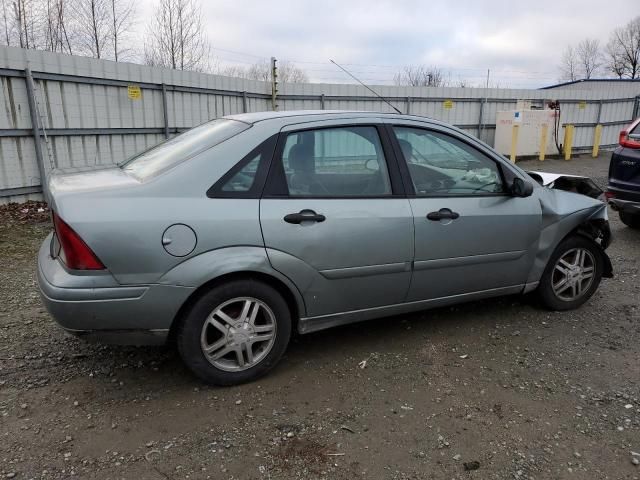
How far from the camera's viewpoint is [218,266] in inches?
107

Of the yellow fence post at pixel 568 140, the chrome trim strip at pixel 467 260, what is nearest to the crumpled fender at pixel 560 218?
the chrome trim strip at pixel 467 260

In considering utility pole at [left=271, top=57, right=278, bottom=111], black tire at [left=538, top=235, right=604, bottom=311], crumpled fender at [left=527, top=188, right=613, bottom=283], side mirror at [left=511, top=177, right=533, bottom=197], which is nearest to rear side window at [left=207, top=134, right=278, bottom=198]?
side mirror at [left=511, top=177, right=533, bottom=197]

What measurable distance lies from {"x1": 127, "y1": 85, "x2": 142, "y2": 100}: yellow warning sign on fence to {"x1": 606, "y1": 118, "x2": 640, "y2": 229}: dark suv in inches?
292

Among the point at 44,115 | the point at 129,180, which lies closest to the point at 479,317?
the point at 129,180

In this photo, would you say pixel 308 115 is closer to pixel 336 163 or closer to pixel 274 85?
pixel 336 163

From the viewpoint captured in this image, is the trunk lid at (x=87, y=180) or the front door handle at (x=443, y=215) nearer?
the trunk lid at (x=87, y=180)

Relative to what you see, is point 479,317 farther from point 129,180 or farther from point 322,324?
point 129,180

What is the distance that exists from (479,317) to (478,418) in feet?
4.69

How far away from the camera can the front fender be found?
2656mm

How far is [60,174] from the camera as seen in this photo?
3250 millimetres

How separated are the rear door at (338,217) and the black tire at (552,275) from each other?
4.70 ft

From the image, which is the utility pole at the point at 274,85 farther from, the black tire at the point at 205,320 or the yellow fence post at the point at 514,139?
the black tire at the point at 205,320

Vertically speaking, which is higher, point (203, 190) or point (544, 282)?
point (203, 190)

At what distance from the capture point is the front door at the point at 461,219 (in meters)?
3.33
